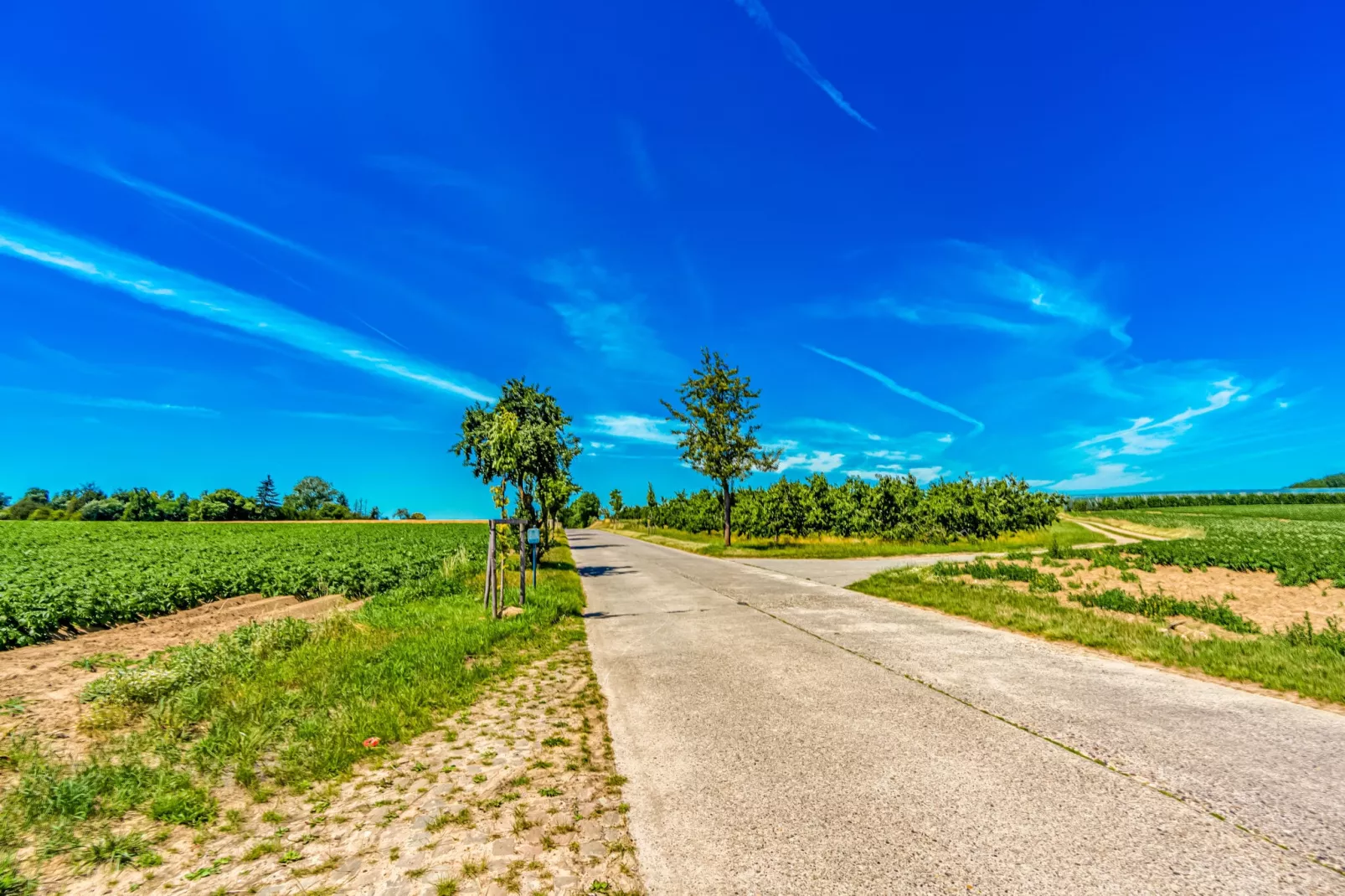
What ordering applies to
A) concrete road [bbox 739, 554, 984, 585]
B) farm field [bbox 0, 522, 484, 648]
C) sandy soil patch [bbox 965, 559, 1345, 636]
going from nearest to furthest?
sandy soil patch [bbox 965, 559, 1345, 636] < farm field [bbox 0, 522, 484, 648] < concrete road [bbox 739, 554, 984, 585]

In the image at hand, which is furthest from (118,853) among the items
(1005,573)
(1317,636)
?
(1005,573)

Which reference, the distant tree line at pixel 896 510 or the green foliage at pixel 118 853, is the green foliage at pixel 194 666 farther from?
the distant tree line at pixel 896 510

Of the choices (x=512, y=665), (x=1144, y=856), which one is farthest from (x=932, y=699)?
(x=512, y=665)

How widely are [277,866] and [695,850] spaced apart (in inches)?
99.9

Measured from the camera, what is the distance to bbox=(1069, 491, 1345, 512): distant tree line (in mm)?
88812

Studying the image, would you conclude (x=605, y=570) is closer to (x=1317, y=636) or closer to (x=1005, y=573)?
(x=1005, y=573)

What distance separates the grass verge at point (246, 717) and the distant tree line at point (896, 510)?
2697cm

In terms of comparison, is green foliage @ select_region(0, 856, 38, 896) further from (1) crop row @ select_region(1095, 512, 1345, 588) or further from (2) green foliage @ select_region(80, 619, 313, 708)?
(1) crop row @ select_region(1095, 512, 1345, 588)

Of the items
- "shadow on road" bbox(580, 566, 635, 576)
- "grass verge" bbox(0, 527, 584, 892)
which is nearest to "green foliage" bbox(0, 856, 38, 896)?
"grass verge" bbox(0, 527, 584, 892)

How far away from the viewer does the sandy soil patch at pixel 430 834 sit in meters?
2.99

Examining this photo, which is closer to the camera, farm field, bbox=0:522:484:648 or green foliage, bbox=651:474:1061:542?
farm field, bbox=0:522:484:648

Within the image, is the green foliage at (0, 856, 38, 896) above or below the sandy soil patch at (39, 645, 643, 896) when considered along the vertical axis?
above

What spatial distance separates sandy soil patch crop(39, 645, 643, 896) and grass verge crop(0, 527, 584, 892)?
0.81 ft

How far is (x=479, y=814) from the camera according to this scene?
3740 millimetres
